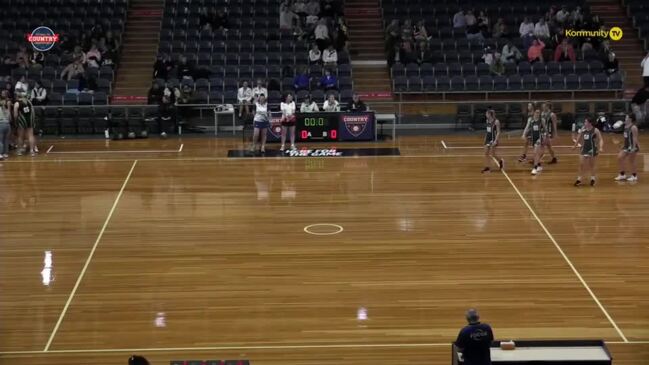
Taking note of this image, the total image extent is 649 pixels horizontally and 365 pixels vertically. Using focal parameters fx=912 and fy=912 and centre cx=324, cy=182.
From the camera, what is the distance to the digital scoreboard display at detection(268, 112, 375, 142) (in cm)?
2492

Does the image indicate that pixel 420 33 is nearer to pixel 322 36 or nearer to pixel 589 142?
pixel 322 36

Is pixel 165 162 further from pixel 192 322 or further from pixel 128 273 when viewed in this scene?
pixel 192 322

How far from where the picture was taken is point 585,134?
1878 centimetres

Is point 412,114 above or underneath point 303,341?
above

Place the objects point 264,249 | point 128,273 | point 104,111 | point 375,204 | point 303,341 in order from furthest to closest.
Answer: point 104,111 < point 375,204 < point 264,249 < point 128,273 < point 303,341

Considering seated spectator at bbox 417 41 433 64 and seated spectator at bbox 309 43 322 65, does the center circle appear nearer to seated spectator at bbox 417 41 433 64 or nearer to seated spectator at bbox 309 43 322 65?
seated spectator at bbox 309 43 322 65

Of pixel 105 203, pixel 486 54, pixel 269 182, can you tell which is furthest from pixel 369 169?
pixel 486 54

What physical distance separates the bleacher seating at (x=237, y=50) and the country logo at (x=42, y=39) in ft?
11.4

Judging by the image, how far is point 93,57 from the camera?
95.8 feet

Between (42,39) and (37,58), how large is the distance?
2.41 ft

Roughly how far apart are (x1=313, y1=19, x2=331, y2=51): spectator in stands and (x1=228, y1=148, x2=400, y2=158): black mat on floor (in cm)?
694

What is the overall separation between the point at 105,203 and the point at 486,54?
1545 centimetres

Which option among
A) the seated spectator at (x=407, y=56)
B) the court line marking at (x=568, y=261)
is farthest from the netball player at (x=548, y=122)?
the seated spectator at (x=407, y=56)

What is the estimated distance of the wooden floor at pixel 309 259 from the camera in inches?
443
